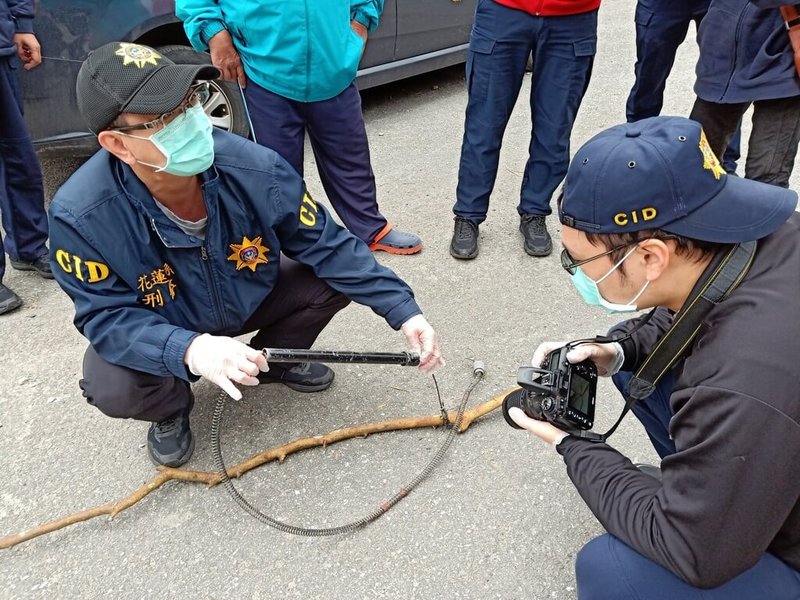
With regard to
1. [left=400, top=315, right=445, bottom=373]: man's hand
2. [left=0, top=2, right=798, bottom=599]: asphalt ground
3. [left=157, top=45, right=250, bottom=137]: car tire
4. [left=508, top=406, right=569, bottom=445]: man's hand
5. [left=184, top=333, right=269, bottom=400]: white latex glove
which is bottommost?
[left=0, top=2, right=798, bottom=599]: asphalt ground

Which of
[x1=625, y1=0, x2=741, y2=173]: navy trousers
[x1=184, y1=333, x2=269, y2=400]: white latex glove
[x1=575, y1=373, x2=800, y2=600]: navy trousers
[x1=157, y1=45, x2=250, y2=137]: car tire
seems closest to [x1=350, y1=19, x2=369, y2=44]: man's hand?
[x1=157, y1=45, x2=250, y2=137]: car tire

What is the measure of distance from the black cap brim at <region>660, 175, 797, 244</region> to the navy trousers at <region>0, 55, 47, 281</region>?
2.69m

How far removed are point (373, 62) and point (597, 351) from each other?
3.21m

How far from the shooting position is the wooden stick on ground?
1.95 meters

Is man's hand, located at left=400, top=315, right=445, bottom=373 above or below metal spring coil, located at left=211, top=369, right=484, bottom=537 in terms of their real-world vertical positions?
above

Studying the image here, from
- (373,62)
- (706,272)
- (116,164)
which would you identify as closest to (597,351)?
→ (706,272)

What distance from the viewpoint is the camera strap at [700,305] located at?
121cm

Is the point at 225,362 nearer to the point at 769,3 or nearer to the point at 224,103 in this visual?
the point at 769,3

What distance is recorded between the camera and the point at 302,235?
83.0 inches

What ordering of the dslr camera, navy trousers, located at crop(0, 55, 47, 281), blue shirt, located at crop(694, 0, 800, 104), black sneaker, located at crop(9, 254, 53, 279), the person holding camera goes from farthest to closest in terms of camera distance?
black sneaker, located at crop(9, 254, 53, 279), navy trousers, located at crop(0, 55, 47, 281), blue shirt, located at crop(694, 0, 800, 104), the dslr camera, the person holding camera

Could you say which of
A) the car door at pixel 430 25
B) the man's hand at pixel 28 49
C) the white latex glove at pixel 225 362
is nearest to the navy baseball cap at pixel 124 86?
the white latex glove at pixel 225 362

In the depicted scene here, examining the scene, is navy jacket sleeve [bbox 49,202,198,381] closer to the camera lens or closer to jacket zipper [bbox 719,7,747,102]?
the camera lens

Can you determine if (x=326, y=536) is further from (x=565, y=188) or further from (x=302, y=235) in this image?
(x=565, y=188)

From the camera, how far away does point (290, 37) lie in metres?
2.61
